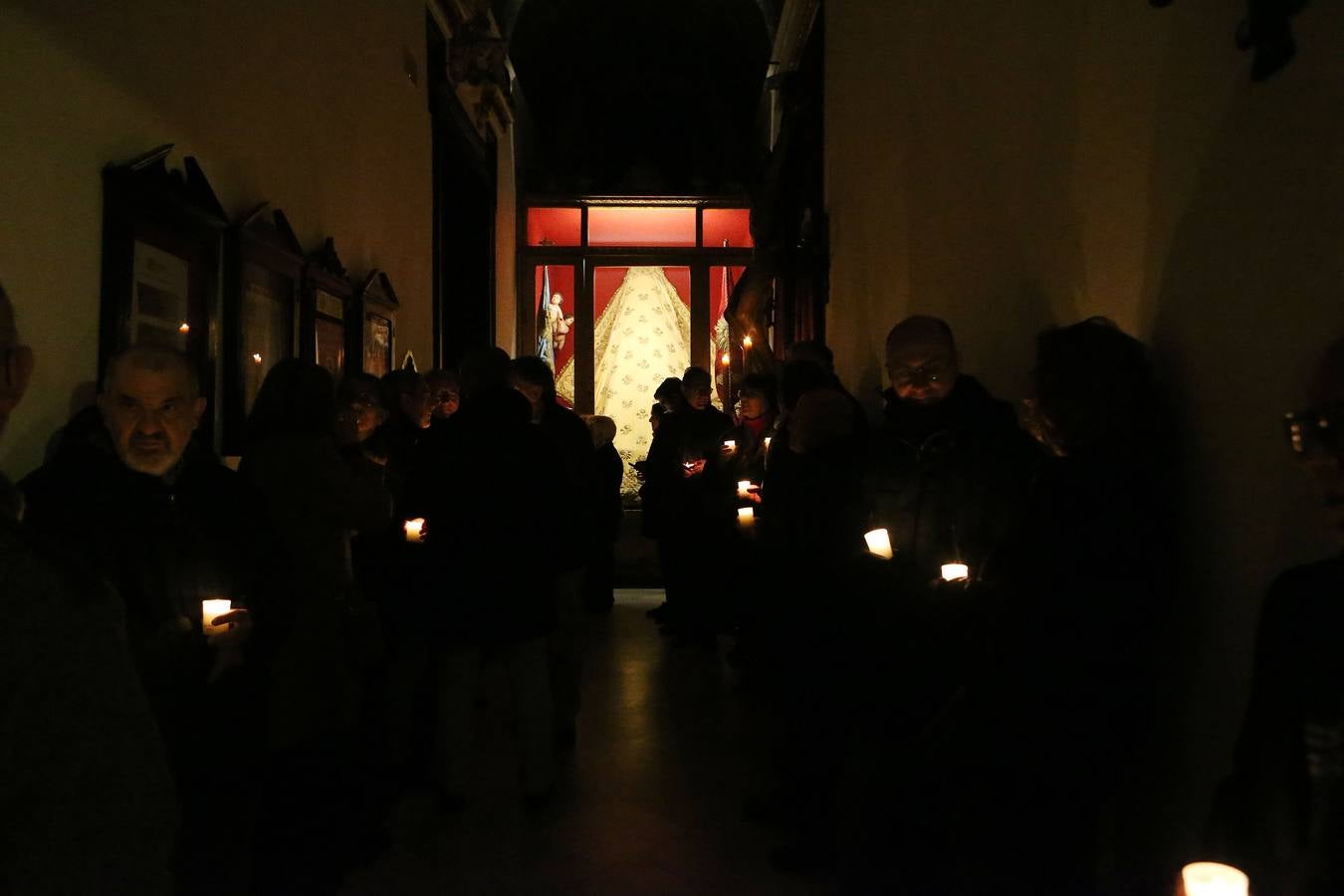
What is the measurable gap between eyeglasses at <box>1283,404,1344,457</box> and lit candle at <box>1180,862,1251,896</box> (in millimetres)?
508

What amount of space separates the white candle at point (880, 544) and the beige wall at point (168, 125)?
7.45 feet

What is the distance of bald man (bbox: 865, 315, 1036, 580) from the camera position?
2.73 meters

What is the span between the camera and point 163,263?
3.30m

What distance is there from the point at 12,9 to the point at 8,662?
7.48 ft

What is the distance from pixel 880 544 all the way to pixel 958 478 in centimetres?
29

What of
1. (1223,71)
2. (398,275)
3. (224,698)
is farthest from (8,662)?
(398,275)

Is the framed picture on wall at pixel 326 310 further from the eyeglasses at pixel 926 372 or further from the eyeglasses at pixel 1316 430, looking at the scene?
the eyeglasses at pixel 1316 430

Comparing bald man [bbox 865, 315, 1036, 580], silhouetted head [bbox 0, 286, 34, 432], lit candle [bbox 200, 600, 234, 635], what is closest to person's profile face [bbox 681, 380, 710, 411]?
bald man [bbox 865, 315, 1036, 580]

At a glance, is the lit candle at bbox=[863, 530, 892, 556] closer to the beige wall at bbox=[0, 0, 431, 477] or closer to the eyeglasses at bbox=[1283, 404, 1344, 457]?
the eyeglasses at bbox=[1283, 404, 1344, 457]

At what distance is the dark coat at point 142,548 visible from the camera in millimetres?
1875

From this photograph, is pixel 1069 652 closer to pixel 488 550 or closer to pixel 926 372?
pixel 926 372

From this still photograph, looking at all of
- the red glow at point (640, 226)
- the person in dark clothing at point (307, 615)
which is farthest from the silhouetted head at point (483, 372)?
the red glow at point (640, 226)

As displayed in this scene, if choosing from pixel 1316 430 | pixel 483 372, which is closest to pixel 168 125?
pixel 483 372

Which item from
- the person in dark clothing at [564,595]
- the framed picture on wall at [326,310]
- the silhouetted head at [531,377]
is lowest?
the person in dark clothing at [564,595]
